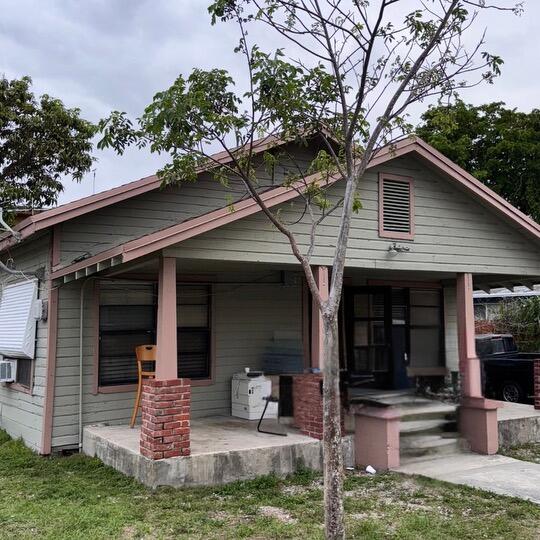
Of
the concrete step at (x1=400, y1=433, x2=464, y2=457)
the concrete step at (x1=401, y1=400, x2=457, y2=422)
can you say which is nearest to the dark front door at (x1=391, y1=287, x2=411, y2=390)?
the concrete step at (x1=401, y1=400, x2=457, y2=422)

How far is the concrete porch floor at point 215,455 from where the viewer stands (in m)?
6.80

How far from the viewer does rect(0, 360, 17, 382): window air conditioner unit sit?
9711 mm

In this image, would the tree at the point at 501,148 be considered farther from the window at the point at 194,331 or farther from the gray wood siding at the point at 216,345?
the window at the point at 194,331

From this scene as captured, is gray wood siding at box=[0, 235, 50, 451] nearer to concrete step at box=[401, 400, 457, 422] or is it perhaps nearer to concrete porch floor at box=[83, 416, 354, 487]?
concrete porch floor at box=[83, 416, 354, 487]

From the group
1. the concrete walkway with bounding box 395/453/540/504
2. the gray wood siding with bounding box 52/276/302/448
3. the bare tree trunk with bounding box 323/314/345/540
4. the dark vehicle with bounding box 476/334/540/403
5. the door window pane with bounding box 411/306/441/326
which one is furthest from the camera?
the dark vehicle with bounding box 476/334/540/403

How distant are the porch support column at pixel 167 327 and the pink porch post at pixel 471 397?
475 centimetres

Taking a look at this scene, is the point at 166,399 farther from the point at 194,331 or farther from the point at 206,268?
the point at 194,331

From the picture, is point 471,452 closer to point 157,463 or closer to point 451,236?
point 451,236

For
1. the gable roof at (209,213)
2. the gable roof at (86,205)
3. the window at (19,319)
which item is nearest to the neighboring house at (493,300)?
the gable roof at (209,213)

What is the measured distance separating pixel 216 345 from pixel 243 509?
13.2 feet

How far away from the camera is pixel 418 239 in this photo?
937 centimetres

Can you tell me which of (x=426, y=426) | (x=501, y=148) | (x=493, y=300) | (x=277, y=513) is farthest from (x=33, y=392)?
(x=493, y=300)

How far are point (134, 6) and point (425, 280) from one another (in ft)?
25.8

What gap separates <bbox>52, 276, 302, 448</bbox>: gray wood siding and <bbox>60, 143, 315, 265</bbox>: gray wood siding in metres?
0.66
